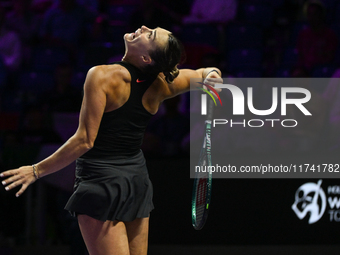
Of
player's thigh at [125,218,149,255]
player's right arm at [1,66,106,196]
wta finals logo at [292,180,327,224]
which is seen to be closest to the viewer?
player's right arm at [1,66,106,196]

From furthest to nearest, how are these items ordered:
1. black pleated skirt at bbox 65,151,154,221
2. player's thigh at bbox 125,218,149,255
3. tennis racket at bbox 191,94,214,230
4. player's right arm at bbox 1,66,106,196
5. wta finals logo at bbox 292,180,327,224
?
wta finals logo at bbox 292,180,327,224 < tennis racket at bbox 191,94,214,230 < player's thigh at bbox 125,218,149,255 < black pleated skirt at bbox 65,151,154,221 < player's right arm at bbox 1,66,106,196

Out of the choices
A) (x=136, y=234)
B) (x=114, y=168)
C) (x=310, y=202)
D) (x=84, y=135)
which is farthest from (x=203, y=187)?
(x=310, y=202)

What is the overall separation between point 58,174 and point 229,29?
307 cm

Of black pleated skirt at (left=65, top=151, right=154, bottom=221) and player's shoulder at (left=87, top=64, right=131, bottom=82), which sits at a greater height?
player's shoulder at (left=87, top=64, right=131, bottom=82)

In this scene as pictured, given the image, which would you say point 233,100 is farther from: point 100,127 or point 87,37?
point 87,37

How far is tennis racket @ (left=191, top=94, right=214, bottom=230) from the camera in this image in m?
2.50

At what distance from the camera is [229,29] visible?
6027 mm

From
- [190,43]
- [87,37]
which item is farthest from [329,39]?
[87,37]

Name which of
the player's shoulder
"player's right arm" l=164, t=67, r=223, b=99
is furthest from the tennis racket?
the player's shoulder

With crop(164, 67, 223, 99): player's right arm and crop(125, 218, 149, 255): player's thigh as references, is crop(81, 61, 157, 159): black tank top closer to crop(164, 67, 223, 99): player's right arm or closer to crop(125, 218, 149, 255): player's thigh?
crop(164, 67, 223, 99): player's right arm

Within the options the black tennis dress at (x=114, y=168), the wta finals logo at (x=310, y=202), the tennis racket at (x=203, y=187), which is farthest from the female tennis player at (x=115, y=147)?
the wta finals logo at (x=310, y=202)

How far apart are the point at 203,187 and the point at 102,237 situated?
75 centimetres

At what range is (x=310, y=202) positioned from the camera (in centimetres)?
387

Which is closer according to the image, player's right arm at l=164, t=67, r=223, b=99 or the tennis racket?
player's right arm at l=164, t=67, r=223, b=99
